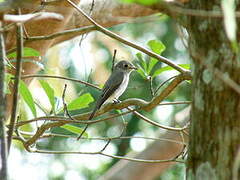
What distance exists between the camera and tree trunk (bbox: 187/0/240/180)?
227 centimetres

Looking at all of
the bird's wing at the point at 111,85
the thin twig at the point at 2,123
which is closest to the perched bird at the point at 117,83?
the bird's wing at the point at 111,85

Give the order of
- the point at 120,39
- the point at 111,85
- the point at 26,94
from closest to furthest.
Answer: the point at 120,39, the point at 26,94, the point at 111,85

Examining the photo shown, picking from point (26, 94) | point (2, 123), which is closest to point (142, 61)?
point (26, 94)

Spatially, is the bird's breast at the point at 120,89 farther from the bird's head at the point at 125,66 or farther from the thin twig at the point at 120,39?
the thin twig at the point at 120,39

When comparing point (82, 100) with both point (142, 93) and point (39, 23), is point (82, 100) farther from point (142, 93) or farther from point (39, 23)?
point (142, 93)

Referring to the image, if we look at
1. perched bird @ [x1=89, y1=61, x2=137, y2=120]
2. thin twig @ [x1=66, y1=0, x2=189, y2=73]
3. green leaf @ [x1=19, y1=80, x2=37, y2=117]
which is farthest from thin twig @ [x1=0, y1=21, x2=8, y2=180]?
perched bird @ [x1=89, y1=61, x2=137, y2=120]

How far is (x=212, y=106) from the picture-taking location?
7.58 feet

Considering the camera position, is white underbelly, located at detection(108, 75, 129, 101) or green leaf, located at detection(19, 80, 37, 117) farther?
white underbelly, located at detection(108, 75, 129, 101)

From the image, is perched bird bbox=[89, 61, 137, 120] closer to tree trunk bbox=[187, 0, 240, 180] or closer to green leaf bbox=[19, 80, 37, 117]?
green leaf bbox=[19, 80, 37, 117]

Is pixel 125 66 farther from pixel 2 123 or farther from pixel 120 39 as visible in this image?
pixel 2 123

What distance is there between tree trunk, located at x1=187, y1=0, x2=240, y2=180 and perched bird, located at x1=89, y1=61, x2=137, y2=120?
3.52m

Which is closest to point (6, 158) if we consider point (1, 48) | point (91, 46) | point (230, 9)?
point (1, 48)

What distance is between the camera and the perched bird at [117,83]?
20.6 ft

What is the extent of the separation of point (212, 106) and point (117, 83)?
4.35 meters
